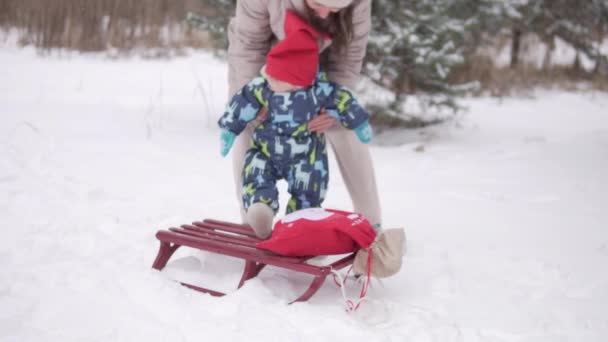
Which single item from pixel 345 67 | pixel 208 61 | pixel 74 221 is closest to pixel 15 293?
pixel 74 221

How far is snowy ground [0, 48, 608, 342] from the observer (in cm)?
224

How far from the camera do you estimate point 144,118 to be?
6359mm

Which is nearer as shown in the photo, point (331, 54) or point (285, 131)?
point (285, 131)

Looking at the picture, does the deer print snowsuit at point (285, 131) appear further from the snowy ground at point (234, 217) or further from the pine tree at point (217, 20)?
the pine tree at point (217, 20)

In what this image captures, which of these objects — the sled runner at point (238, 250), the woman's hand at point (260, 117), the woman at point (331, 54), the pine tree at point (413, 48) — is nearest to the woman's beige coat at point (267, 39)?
the woman at point (331, 54)

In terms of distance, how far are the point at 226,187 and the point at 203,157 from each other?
35.2 inches

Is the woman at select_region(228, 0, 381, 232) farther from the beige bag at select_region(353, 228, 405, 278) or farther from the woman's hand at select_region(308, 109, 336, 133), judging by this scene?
the beige bag at select_region(353, 228, 405, 278)

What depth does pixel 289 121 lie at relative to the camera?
2705 millimetres

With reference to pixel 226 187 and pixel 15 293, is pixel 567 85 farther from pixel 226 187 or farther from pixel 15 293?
pixel 15 293

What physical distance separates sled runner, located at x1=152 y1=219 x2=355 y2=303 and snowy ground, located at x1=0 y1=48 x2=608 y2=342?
0.20ft

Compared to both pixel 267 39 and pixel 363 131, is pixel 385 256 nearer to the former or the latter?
pixel 363 131

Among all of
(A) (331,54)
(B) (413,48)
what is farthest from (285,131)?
(B) (413,48)

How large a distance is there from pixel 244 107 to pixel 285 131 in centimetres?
20

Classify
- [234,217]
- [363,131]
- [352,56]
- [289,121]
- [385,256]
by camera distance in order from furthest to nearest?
[234,217]
[352,56]
[363,131]
[289,121]
[385,256]
